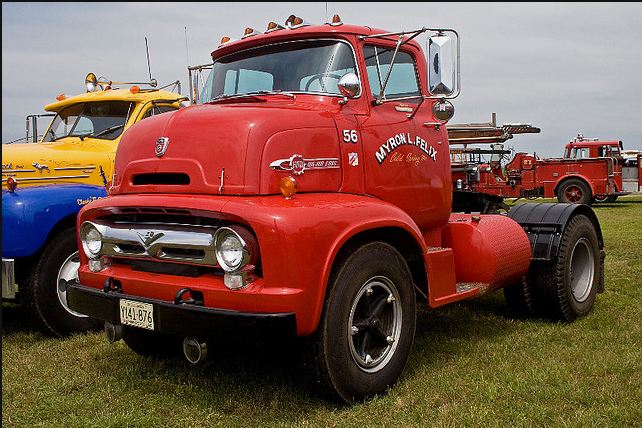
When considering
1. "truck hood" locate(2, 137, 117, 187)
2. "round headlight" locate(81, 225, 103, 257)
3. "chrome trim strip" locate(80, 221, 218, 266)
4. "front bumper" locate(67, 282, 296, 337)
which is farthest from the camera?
"truck hood" locate(2, 137, 117, 187)

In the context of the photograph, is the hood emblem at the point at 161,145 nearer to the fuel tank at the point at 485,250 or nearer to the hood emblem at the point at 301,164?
the hood emblem at the point at 301,164

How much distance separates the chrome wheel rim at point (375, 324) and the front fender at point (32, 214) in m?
2.79

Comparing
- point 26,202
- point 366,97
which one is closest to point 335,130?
point 366,97

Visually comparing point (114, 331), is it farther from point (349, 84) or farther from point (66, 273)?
point (349, 84)

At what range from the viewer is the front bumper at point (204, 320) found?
3.22 meters

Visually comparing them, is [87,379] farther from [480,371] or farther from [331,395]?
[480,371]

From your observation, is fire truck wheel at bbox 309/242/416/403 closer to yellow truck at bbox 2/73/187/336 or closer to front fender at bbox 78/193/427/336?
front fender at bbox 78/193/427/336

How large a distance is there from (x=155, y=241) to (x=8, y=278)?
5.98 feet

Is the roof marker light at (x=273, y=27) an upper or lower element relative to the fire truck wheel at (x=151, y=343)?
upper

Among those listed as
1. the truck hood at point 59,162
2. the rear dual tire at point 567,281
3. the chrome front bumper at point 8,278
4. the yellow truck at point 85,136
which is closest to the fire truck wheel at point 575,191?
the rear dual tire at point 567,281

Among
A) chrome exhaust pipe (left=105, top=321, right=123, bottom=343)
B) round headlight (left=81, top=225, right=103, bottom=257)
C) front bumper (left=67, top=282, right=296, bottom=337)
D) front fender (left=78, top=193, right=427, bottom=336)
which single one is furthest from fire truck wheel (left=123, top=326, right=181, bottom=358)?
front fender (left=78, top=193, right=427, bottom=336)

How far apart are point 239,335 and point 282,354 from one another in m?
1.50

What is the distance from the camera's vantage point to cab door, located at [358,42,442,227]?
14.1 feet

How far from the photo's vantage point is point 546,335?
5.23m
